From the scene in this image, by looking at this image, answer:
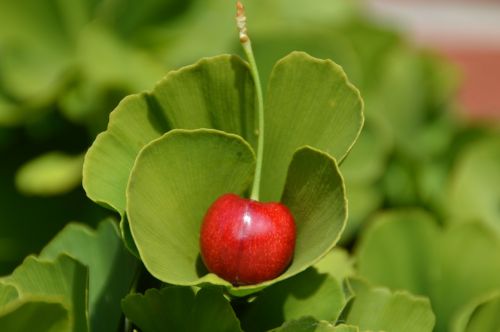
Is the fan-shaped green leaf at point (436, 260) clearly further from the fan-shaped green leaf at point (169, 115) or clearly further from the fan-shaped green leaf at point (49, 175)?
the fan-shaped green leaf at point (49, 175)

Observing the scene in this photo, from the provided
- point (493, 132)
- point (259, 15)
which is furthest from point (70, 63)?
point (493, 132)

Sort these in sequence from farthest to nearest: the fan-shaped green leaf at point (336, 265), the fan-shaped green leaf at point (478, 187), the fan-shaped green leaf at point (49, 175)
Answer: the fan-shaped green leaf at point (49, 175), the fan-shaped green leaf at point (478, 187), the fan-shaped green leaf at point (336, 265)

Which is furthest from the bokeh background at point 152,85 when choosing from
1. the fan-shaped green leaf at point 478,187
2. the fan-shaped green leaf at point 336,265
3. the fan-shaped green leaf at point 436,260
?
the fan-shaped green leaf at point 336,265

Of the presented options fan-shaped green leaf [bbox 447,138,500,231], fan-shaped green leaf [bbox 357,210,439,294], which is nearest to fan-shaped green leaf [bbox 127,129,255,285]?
fan-shaped green leaf [bbox 357,210,439,294]

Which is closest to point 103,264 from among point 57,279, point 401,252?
point 57,279

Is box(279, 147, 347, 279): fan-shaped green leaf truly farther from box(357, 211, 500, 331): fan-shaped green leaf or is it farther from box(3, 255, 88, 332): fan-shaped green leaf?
box(357, 211, 500, 331): fan-shaped green leaf

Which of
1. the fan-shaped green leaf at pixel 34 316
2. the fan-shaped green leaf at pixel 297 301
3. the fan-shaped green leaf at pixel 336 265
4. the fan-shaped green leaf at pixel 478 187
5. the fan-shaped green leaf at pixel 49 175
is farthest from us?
the fan-shaped green leaf at pixel 49 175

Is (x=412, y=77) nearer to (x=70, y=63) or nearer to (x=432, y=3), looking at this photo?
(x=70, y=63)
